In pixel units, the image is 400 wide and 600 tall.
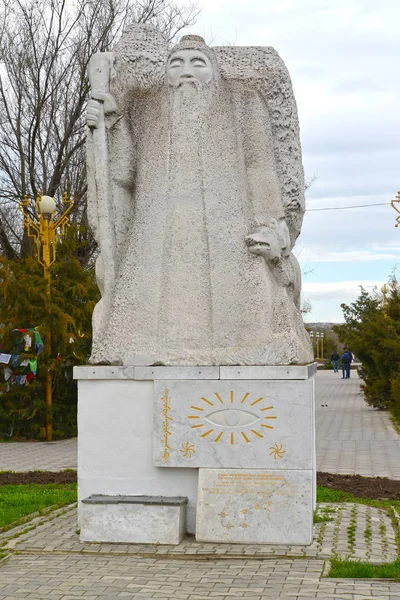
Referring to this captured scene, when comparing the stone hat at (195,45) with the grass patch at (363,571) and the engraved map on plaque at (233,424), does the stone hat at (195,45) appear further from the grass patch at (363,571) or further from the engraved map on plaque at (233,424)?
the grass patch at (363,571)

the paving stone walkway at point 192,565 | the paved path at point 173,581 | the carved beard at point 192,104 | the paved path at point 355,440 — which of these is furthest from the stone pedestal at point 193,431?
the paved path at point 355,440

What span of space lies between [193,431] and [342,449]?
7.59 metres

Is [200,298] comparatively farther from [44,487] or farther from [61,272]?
[61,272]

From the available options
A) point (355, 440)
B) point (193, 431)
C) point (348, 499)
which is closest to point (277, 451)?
point (193, 431)

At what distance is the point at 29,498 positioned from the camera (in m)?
8.86

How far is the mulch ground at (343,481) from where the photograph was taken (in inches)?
360

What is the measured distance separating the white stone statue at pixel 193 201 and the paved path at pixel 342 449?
4844 millimetres

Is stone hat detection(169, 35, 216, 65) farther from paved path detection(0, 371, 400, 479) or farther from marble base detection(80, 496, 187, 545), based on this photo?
paved path detection(0, 371, 400, 479)

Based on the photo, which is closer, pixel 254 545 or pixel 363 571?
pixel 363 571

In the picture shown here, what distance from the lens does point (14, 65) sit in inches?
880

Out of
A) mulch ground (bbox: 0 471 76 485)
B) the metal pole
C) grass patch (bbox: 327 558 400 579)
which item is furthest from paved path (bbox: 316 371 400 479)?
grass patch (bbox: 327 558 400 579)

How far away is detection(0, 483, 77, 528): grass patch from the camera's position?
797 cm

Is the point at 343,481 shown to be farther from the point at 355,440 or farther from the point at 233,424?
the point at 355,440

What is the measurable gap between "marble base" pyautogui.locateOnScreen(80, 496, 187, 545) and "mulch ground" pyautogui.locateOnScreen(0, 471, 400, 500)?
3.07 m
